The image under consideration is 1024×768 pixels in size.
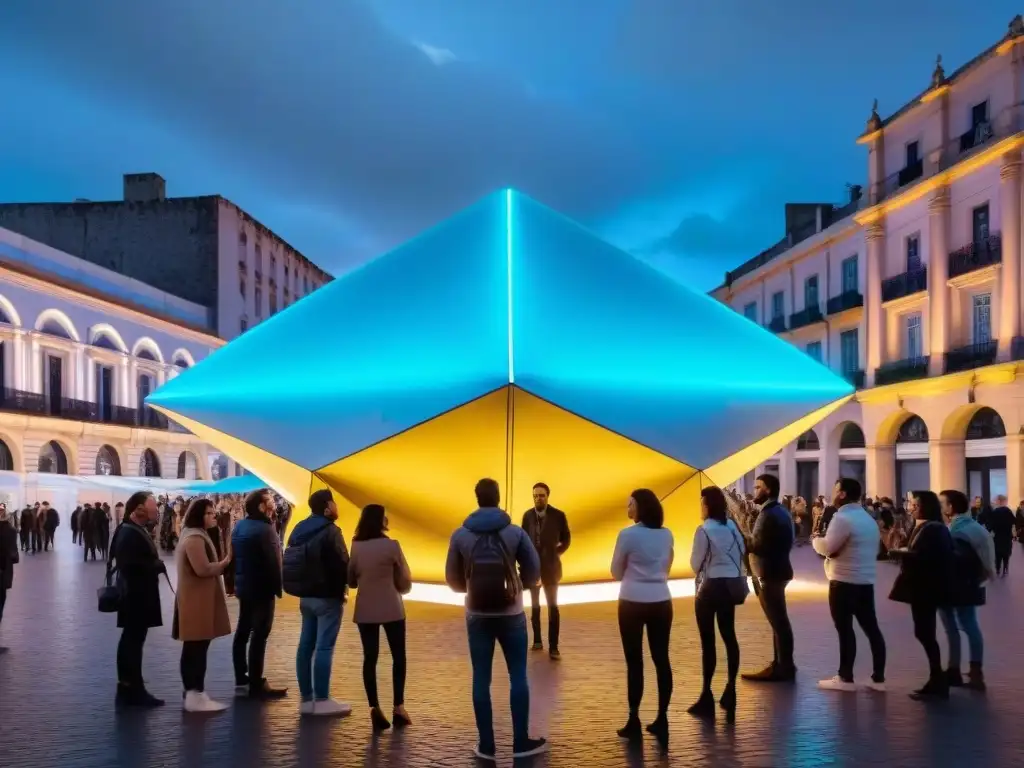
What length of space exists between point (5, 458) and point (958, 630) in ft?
101

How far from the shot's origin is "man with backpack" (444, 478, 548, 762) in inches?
224

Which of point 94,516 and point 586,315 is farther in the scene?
point 94,516

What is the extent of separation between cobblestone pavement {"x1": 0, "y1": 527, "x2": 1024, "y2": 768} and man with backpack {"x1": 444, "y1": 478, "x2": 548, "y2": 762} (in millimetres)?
317

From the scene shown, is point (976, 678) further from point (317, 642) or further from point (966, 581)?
point (317, 642)

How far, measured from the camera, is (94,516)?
23.6m

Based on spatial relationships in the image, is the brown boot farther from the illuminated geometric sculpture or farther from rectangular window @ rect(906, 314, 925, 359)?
rectangular window @ rect(906, 314, 925, 359)

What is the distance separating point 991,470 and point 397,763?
1045 inches

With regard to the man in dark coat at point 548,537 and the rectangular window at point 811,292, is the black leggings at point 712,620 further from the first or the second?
the rectangular window at point 811,292

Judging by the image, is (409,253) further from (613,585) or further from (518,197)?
(613,585)

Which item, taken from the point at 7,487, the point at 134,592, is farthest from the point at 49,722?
the point at 7,487

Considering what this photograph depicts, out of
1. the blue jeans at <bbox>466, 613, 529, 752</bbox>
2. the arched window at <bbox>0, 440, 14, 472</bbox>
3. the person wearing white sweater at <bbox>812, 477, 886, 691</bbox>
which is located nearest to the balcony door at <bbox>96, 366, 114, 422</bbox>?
the arched window at <bbox>0, 440, 14, 472</bbox>

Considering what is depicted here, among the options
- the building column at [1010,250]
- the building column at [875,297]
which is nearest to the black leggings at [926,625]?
the building column at [1010,250]

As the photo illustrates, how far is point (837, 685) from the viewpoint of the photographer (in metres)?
7.79

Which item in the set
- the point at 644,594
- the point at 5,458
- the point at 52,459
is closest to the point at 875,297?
the point at 52,459
